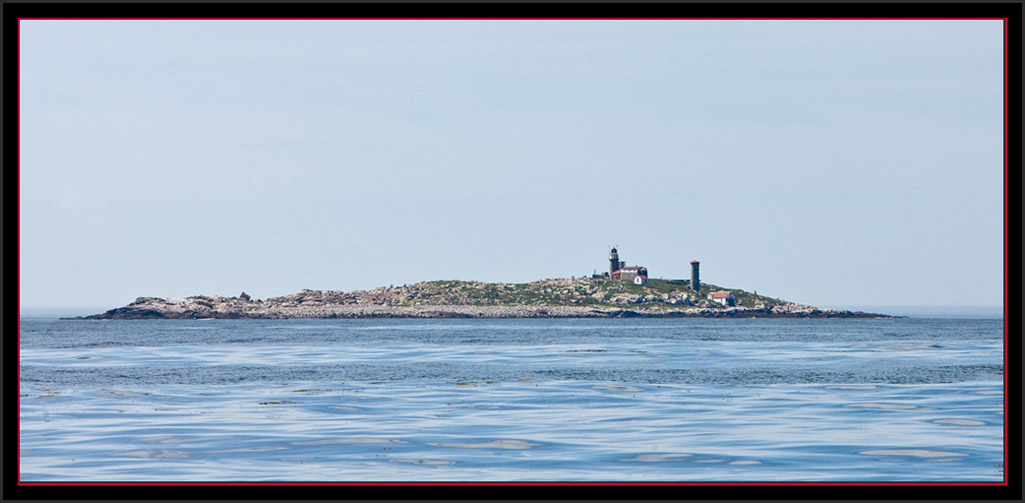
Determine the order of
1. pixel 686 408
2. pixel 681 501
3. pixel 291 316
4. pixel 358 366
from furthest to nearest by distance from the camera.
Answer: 1. pixel 291 316
2. pixel 358 366
3. pixel 686 408
4. pixel 681 501

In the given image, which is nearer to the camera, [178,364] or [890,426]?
[890,426]

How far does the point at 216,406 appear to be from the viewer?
90.5ft

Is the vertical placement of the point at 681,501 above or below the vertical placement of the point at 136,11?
below

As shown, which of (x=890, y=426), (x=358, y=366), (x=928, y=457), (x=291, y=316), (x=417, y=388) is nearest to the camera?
(x=928, y=457)

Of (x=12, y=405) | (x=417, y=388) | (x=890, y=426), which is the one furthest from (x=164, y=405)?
(x=12, y=405)

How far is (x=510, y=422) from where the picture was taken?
77.2 ft

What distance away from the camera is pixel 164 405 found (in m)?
27.9

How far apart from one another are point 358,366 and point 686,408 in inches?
877

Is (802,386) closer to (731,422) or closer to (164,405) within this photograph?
(731,422)

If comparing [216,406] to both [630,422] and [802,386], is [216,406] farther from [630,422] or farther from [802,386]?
[802,386]

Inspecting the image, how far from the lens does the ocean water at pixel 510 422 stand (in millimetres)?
16812

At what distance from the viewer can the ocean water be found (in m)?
16.8

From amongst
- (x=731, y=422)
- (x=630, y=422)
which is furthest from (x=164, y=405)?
(x=731, y=422)

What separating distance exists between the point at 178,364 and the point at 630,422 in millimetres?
31705
